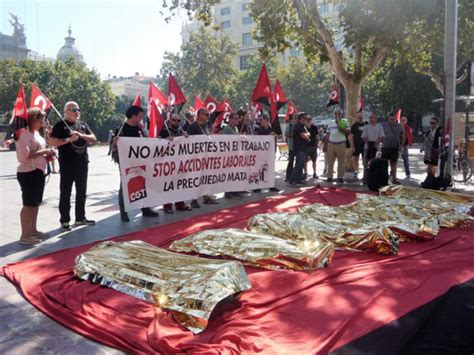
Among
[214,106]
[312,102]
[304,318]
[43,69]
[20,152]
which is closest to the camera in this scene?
[304,318]

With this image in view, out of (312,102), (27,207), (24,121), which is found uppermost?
(312,102)

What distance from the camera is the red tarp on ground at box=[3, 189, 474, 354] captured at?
128 inches

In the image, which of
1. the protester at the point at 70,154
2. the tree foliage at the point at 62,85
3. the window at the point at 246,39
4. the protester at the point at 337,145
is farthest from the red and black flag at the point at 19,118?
the window at the point at 246,39

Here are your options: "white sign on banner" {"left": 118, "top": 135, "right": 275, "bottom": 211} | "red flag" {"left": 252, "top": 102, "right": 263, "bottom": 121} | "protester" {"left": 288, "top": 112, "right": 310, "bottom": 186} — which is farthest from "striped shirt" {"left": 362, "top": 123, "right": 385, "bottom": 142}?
"white sign on banner" {"left": 118, "top": 135, "right": 275, "bottom": 211}

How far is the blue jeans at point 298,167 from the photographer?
1138 cm

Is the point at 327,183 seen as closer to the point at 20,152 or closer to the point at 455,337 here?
the point at 20,152

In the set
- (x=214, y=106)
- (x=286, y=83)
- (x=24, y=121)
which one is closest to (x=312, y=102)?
(x=286, y=83)

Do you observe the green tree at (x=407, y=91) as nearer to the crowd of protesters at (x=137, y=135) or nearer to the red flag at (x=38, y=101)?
the crowd of protesters at (x=137, y=135)

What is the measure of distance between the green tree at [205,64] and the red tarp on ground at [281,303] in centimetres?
4828

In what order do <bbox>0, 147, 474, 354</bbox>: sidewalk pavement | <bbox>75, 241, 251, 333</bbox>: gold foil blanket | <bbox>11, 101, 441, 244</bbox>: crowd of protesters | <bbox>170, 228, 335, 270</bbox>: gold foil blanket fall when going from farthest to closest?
<bbox>11, 101, 441, 244</bbox>: crowd of protesters
<bbox>170, 228, 335, 270</bbox>: gold foil blanket
<bbox>75, 241, 251, 333</bbox>: gold foil blanket
<bbox>0, 147, 474, 354</bbox>: sidewalk pavement

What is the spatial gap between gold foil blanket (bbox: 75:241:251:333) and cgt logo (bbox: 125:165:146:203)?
224cm

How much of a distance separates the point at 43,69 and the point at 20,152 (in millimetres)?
49711

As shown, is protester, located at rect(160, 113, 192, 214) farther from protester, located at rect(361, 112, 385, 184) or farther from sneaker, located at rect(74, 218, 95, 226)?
protester, located at rect(361, 112, 385, 184)

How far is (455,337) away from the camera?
126 inches
